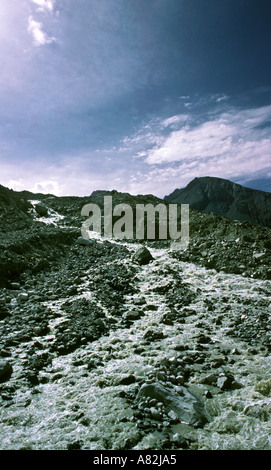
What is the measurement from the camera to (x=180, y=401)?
5641mm

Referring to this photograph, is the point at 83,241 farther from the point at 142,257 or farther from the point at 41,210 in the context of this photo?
the point at 41,210

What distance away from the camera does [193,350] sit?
810 centimetres

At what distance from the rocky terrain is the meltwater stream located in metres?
0.03

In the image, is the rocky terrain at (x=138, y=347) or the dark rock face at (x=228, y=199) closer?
the rocky terrain at (x=138, y=347)

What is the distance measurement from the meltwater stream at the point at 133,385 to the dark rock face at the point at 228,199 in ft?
333

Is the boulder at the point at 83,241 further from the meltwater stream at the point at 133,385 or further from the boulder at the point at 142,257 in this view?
the meltwater stream at the point at 133,385

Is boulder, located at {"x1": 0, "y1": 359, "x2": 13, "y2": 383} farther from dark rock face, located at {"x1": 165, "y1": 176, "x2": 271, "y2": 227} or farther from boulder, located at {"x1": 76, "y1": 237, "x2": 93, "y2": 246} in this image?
dark rock face, located at {"x1": 165, "y1": 176, "x2": 271, "y2": 227}

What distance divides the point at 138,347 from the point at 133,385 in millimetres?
1855

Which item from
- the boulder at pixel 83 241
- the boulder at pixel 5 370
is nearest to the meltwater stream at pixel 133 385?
the boulder at pixel 5 370

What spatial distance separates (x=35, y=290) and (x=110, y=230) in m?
14.7

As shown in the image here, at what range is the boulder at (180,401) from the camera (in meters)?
5.26

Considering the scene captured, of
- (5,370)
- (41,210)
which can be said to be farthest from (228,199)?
(5,370)

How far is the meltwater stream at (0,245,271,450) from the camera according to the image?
4852 mm

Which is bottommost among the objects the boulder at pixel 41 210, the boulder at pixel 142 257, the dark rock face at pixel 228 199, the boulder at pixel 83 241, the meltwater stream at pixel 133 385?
the meltwater stream at pixel 133 385
